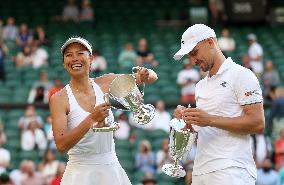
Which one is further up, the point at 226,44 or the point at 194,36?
the point at 226,44

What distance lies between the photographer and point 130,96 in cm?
575

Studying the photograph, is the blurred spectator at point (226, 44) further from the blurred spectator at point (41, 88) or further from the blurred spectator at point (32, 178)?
the blurred spectator at point (32, 178)

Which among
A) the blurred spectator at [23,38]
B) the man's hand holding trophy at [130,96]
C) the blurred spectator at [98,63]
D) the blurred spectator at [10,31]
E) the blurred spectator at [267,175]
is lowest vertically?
the blurred spectator at [267,175]

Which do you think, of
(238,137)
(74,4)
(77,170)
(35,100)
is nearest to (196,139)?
(238,137)

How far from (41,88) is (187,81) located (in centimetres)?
258

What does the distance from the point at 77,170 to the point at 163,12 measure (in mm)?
16775

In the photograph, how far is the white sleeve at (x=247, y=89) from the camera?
5449 millimetres

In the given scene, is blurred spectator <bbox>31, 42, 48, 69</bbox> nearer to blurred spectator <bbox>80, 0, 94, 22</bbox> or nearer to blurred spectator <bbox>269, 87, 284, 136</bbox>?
blurred spectator <bbox>80, 0, 94, 22</bbox>

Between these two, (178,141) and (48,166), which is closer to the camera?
(178,141)

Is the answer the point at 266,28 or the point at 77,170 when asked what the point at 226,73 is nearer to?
the point at 77,170

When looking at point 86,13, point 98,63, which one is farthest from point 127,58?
point 86,13

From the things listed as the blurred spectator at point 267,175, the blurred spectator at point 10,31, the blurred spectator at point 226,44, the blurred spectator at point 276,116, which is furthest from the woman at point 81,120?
the blurred spectator at point 10,31

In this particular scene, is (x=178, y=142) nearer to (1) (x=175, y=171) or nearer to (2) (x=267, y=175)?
(1) (x=175, y=171)

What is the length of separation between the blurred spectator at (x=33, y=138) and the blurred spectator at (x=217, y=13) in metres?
9.02
